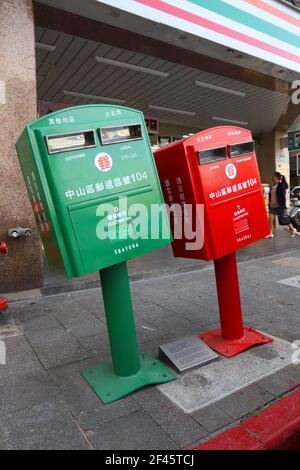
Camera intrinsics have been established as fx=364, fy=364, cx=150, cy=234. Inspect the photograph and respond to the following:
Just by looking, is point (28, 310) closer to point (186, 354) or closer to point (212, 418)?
point (186, 354)

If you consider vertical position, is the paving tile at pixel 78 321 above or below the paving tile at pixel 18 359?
below

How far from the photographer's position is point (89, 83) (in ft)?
27.8

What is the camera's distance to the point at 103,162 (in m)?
2.35

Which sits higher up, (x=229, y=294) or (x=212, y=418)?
(x=229, y=294)

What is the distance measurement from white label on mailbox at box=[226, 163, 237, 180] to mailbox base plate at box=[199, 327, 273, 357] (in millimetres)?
1492

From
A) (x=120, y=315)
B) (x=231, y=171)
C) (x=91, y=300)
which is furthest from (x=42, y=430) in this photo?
(x=91, y=300)

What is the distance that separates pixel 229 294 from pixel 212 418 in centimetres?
115

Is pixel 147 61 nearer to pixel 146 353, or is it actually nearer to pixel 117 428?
pixel 146 353

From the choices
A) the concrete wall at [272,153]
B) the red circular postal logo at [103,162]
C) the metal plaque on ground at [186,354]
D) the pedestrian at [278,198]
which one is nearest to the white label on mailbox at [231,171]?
the red circular postal logo at [103,162]

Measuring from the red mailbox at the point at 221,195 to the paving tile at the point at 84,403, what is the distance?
1096 mm

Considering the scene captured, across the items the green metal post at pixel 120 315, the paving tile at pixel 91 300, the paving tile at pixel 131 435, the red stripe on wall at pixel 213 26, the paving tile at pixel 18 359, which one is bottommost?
the paving tile at pixel 91 300

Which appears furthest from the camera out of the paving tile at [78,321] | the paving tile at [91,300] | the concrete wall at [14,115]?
the concrete wall at [14,115]

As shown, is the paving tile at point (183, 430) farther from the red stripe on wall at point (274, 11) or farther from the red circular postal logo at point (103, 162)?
the red stripe on wall at point (274, 11)

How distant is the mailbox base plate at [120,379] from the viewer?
2619mm
